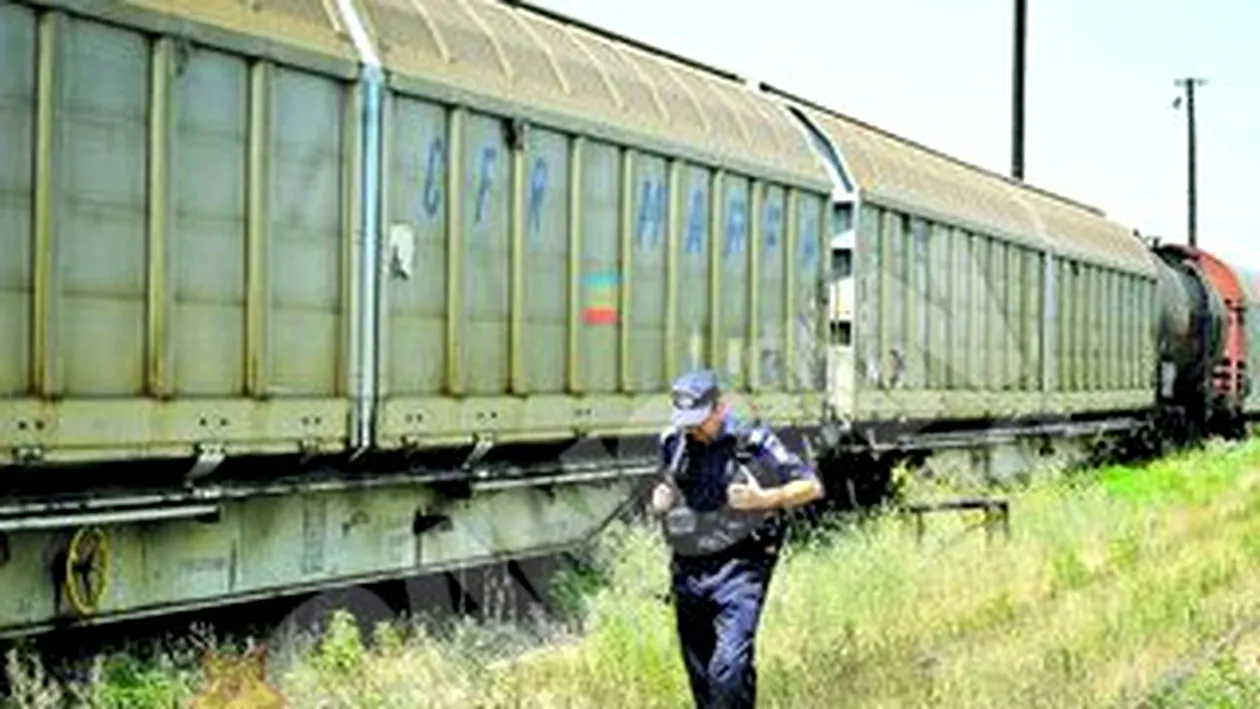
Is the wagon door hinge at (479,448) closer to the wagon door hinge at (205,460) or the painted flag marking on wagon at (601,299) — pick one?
the painted flag marking on wagon at (601,299)

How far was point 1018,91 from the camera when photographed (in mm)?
38094

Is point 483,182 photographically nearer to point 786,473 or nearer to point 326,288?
point 326,288

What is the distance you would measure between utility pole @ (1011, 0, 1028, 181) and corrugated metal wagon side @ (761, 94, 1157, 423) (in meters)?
5.43

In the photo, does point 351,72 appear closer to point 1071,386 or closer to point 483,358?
point 483,358

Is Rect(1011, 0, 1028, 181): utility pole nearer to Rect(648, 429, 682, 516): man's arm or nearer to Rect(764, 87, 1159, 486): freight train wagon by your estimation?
Rect(764, 87, 1159, 486): freight train wagon

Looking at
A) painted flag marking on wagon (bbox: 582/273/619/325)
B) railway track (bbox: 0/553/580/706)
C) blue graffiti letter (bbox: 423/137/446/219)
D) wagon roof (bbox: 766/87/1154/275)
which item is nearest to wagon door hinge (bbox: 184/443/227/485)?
railway track (bbox: 0/553/580/706)

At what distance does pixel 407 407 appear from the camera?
35.2 feet

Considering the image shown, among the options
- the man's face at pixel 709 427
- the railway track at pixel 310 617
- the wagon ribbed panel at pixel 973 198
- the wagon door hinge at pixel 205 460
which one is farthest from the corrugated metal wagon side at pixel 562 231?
the man's face at pixel 709 427

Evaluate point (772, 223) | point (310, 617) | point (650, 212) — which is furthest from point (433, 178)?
point (772, 223)

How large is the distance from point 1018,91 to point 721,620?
32360mm

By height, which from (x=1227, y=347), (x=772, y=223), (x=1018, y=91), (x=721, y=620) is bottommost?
(x=721, y=620)

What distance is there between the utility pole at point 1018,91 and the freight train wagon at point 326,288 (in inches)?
901

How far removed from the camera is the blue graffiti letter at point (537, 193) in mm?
12211

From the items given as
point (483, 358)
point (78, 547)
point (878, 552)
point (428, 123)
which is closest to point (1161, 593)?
point (878, 552)
